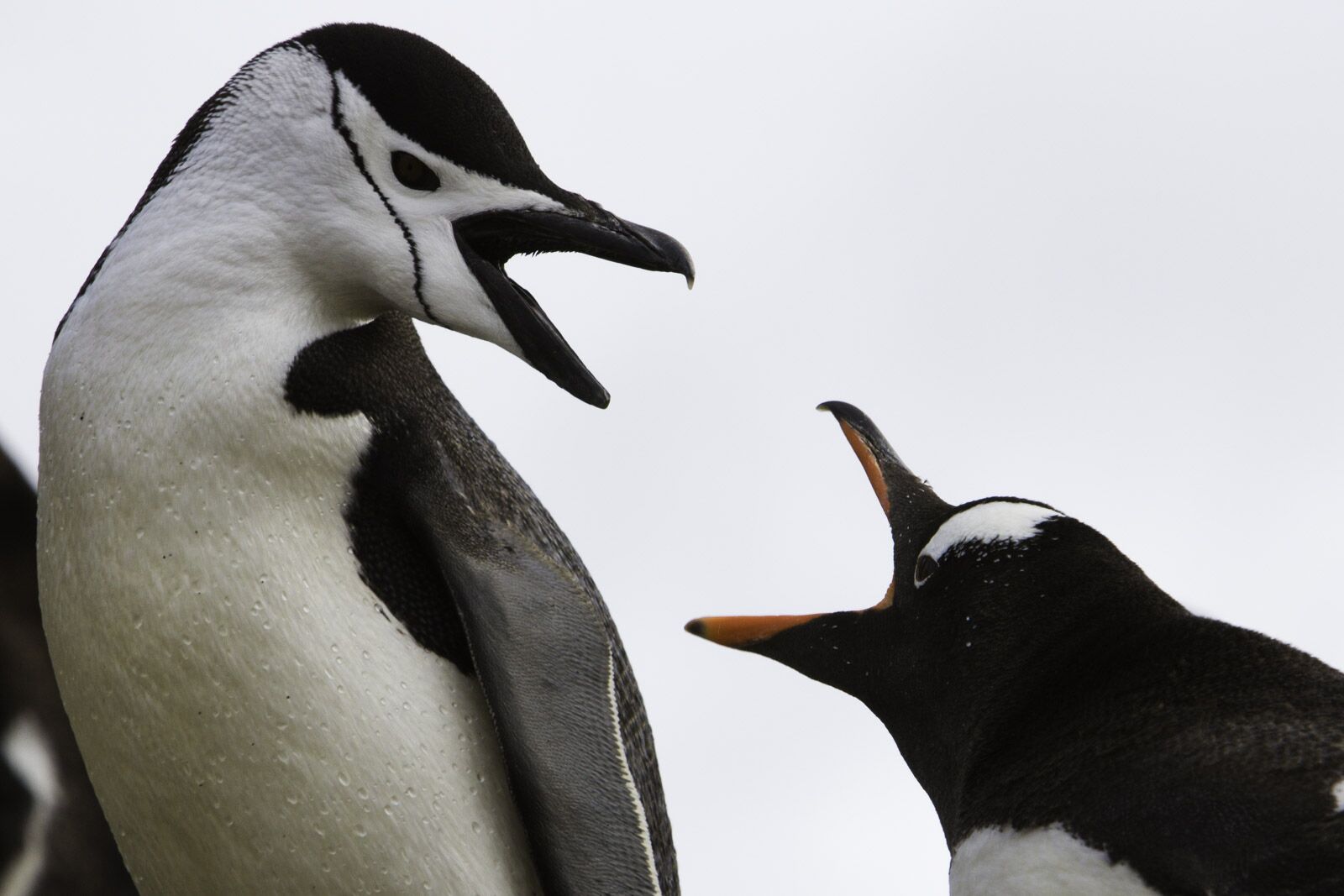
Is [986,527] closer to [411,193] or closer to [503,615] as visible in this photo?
[503,615]

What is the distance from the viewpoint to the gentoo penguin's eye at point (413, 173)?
7.37 feet

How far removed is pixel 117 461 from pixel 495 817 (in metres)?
0.70

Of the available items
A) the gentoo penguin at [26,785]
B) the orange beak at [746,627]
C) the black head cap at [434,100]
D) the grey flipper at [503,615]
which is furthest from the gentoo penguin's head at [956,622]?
the gentoo penguin at [26,785]

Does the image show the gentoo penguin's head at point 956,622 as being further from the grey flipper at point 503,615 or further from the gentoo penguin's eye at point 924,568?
the grey flipper at point 503,615

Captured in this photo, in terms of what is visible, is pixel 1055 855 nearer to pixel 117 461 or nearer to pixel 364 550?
pixel 364 550

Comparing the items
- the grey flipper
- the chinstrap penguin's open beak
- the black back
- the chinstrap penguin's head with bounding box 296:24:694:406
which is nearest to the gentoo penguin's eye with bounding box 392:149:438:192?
the chinstrap penguin's head with bounding box 296:24:694:406

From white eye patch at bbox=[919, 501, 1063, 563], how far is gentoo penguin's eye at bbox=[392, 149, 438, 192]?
3.60 ft

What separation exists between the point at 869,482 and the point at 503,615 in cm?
114

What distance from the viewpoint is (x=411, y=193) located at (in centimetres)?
225

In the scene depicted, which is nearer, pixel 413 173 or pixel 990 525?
pixel 413 173

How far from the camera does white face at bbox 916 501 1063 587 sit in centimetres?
273

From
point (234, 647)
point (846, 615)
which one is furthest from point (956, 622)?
point (234, 647)

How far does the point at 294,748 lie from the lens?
2119 millimetres

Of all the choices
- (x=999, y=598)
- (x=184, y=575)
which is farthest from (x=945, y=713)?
(x=184, y=575)
